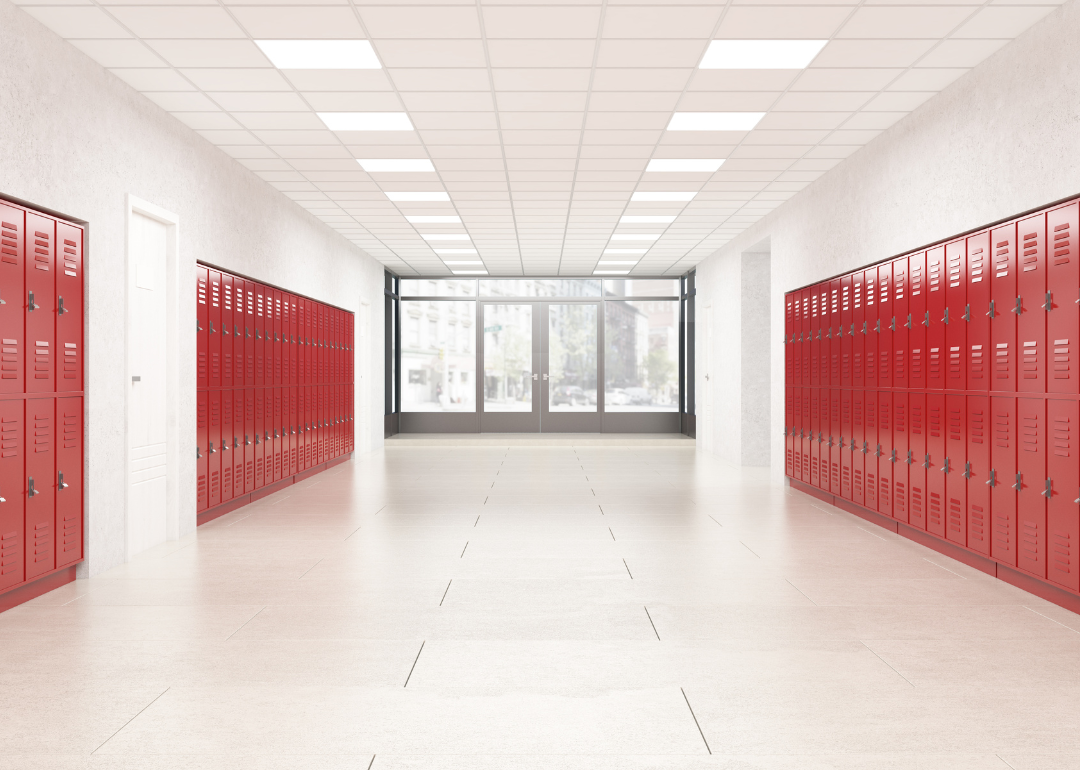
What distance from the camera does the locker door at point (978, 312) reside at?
4.98m

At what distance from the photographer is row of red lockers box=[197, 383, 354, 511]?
6.79 metres

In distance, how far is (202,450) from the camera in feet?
21.7

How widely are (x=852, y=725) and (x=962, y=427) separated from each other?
10.2ft

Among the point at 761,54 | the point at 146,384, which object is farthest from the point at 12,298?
the point at 761,54

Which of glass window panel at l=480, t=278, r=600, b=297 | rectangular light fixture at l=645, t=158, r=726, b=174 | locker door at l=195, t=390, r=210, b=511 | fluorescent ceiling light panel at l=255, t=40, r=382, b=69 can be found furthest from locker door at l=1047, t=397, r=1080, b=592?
glass window panel at l=480, t=278, r=600, b=297

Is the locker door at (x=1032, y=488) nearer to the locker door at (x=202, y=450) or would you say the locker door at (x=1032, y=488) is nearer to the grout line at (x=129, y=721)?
the grout line at (x=129, y=721)

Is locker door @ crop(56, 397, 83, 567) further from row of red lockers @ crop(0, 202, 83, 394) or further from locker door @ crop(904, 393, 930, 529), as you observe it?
locker door @ crop(904, 393, 930, 529)

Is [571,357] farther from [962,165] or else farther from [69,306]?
[69,306]

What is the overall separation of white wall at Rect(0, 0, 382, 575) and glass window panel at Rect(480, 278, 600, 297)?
9168mm

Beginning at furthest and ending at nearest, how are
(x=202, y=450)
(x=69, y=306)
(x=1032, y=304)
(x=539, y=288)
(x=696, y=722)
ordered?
(x=539, y=288) → (x=202, y=450) → (x=69, y=306) → (x=1032, y=304) → (x=696, y=722)

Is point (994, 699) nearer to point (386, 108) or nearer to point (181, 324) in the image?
point (386, 108)

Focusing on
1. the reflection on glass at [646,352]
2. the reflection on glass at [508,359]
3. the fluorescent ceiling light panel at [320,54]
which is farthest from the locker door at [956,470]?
the reflection on glass at [508,359]

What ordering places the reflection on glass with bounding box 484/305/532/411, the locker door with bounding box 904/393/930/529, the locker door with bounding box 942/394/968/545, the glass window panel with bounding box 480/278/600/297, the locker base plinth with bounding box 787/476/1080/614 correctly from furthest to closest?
the reflection on glass with bounding box 484/305/532/411
the glass window panel with bounding box 480/278/600/297
the locker door with bounding box 904/393/930/529
the locker door with bounding box 942/394/968/545
the locker base plinth with bounding box 787/476/1080/614

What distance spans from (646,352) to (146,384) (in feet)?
38.9
